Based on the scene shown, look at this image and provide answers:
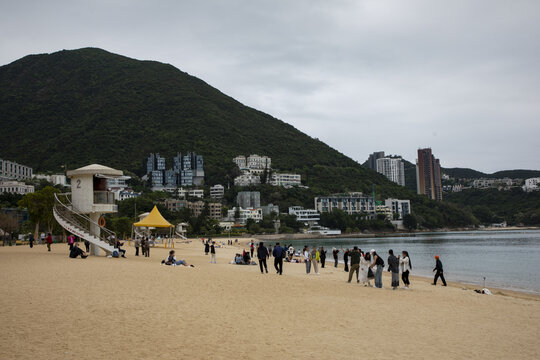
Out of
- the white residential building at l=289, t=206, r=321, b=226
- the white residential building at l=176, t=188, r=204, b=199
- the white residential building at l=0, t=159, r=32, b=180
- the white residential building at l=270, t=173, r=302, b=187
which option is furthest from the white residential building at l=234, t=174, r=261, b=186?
the white residential building at l=0, t=159, r=32, b=180

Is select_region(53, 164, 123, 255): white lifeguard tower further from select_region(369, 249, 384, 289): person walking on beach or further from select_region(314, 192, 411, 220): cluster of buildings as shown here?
select_region(314, 192, 411, 220): cluster of buildings

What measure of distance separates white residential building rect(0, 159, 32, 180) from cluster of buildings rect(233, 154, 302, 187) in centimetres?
6500

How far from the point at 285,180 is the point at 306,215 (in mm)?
31702

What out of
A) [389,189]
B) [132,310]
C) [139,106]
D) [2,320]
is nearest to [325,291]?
[132,310]

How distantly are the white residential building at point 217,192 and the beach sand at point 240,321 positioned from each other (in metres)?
134

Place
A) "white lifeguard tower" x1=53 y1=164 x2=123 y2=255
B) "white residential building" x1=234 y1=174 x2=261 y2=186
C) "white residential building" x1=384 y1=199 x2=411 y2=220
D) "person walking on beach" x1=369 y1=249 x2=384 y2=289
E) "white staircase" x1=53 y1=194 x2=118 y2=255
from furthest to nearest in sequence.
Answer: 1. "white residential building" x1=234 y1=174 x2=261 y2=186
2. "white residential building" x1=384 y1=199 x2=411 y2=220
3. "white lifeguard tower" x1=53 y1=164 x2=123 y2=255
4. "white staircase" x1=53 y1=194 x2=118 y2=255
5. "person walking on beach" x1=369 y1=249 x2=384 y2=289

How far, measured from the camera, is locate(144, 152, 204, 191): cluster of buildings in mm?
153500

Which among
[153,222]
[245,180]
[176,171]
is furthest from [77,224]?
[176,171]

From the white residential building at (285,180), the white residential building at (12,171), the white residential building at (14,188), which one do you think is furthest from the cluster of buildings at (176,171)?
the white residential building at (14,188)

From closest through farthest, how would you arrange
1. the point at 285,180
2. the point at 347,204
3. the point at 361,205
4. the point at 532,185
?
1. the point at 347,204
2. the point at 361,205
3. the point at 285,180
4. the point at 532,185

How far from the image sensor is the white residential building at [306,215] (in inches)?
5084

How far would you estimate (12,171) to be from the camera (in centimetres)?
12256

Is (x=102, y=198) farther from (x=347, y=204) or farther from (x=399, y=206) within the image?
(x=399, y=206)

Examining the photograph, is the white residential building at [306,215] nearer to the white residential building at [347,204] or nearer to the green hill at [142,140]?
the white residential building at [347,204]
